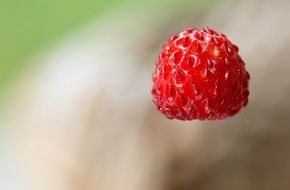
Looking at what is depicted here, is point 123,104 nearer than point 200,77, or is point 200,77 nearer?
point 200,77

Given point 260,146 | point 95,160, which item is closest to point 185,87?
point 260,146

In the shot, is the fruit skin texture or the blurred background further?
the blurred background

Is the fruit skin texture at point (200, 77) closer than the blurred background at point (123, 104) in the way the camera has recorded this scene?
Yes

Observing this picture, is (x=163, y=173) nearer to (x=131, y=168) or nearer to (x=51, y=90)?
(x=131, y=168)
